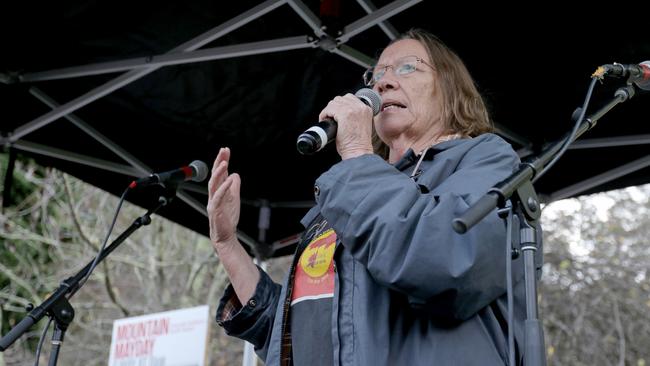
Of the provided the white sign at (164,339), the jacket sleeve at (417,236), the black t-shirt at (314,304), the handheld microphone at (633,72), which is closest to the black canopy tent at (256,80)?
the handheld microphone at (633,72)

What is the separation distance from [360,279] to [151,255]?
11089 mm

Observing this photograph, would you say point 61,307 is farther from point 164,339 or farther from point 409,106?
point 164,339

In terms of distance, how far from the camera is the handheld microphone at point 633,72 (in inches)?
78.6

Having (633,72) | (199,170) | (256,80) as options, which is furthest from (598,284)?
(633,72)

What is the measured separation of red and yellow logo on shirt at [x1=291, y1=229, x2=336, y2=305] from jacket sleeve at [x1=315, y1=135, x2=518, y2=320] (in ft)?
0.84

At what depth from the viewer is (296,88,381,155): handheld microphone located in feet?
5.91

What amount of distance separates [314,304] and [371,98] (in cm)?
55

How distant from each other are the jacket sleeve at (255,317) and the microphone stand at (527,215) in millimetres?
1053

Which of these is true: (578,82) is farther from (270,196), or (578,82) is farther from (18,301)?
(18,301)

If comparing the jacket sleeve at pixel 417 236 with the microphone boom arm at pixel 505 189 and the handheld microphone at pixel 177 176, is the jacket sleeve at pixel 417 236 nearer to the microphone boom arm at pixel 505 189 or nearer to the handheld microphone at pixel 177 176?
the microphone boom arm at pixel 505 189

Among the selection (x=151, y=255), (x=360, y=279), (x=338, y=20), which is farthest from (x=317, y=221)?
(x=151, y=255)

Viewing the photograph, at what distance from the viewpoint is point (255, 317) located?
246 centimetres

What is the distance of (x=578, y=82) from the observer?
3729 millimetres

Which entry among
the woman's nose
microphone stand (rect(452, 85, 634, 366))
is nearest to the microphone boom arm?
microphone stand (rect(452, 85, 634, 366))
